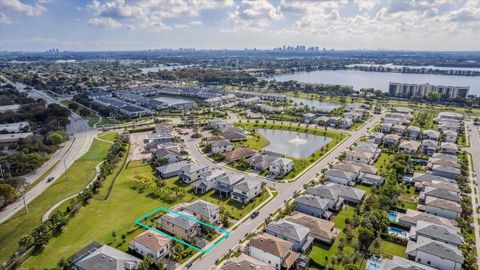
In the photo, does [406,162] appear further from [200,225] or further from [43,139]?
[43,139]

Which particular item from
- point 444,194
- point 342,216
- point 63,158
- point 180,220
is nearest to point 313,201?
point 342,216

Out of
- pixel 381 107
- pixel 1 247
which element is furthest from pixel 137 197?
pixel 381 107

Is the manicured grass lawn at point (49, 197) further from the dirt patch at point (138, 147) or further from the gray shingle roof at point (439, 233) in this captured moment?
the gray shingle roof at point (439, 233)

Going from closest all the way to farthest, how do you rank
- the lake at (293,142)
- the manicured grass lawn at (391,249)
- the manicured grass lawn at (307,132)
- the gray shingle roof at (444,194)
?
the manicured grass lawn at (391,249) → the gray shingle roof at (444,194) → the manicured grass lawn at (307,132) → the lake at (293,142)

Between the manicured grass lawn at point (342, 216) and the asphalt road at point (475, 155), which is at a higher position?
the asphalt road at point (475, 155)

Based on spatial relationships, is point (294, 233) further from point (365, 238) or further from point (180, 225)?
point (180, 225)

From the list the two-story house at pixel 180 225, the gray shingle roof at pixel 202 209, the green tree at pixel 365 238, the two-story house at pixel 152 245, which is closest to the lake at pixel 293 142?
the gray shingle roof at pixel 202 209

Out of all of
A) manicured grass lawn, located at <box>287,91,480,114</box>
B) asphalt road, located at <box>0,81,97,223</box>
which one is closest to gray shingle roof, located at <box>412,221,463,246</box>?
asphalt road, located at <box>0,81,97,223</box>
